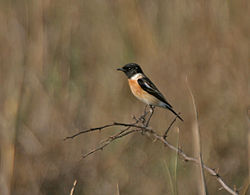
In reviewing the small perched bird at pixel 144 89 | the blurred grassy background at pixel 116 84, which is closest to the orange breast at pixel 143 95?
the small perched bird at pixel 144 89

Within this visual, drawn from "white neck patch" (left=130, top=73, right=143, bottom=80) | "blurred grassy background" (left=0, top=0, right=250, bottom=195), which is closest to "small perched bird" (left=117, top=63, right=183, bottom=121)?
"white neck patch" (left=130, top=73, right=143, bottom=80)

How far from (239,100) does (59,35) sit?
217 centimetres

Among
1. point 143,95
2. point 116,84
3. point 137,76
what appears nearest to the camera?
point 143,95

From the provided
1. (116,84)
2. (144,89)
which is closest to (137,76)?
(144,89)

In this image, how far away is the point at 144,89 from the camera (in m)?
4.72

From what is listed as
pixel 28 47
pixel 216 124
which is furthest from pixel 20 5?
pixel 216 124

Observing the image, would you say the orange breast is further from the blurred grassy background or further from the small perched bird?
the blurred grassy background

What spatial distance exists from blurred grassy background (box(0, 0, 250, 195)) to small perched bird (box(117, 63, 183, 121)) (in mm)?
769

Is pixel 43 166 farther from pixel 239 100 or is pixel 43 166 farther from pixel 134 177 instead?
pixel 239 100

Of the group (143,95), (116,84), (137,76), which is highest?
(116,84)

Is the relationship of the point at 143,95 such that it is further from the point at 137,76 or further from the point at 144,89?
the point at 137,76

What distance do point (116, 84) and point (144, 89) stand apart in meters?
1.34

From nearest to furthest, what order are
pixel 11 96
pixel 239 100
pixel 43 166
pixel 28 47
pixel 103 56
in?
pixel 11 96
pixel 43 166
pixel 239 100
pixel 28 47
pixel 103 56

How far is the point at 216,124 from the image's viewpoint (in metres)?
5.52
